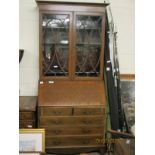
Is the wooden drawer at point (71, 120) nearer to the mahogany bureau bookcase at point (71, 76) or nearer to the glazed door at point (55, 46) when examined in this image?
the mahogany bureau bookcase at point (71, 76)

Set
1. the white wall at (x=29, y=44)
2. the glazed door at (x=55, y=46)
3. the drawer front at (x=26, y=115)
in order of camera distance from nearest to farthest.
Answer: the drawer front at (x=26, y=115) < the glazed door at (x=55, y=46) < the white wall at (x=29, y=44)

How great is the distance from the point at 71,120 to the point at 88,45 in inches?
43.6

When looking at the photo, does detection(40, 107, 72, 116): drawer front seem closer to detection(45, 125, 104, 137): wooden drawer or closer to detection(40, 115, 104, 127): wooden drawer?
detection(40, 115, 104, 127): wooden drawer

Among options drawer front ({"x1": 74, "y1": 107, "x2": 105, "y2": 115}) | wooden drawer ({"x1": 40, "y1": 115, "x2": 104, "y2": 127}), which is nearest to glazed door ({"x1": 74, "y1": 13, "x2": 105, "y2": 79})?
drawer front ({"x1": 74, "y1": 107, "x2": 105, "y2": 115})

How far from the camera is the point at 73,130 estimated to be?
3.46 metres

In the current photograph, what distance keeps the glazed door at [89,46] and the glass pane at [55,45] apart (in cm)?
16

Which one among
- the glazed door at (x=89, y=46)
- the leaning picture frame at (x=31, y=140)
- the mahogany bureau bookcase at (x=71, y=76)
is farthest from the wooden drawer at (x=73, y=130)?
the glazed door at (x=89, y=46)

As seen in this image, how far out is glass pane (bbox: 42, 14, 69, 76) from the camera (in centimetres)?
361

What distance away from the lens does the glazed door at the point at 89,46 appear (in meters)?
3.67

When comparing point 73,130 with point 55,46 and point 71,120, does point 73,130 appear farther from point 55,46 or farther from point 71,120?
point 55,46

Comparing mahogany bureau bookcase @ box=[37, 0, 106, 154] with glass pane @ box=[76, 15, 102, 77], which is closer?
mahogany bureau bookcase @ box=[37, 0, 106, 154]

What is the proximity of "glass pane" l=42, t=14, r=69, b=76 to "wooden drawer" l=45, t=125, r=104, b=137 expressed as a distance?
769mm

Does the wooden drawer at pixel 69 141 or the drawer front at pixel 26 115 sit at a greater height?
the drawer front at pixel 26 115

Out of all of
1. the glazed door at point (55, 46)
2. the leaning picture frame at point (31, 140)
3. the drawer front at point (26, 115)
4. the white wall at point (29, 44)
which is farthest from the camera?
the white wall at point (29, 44)
